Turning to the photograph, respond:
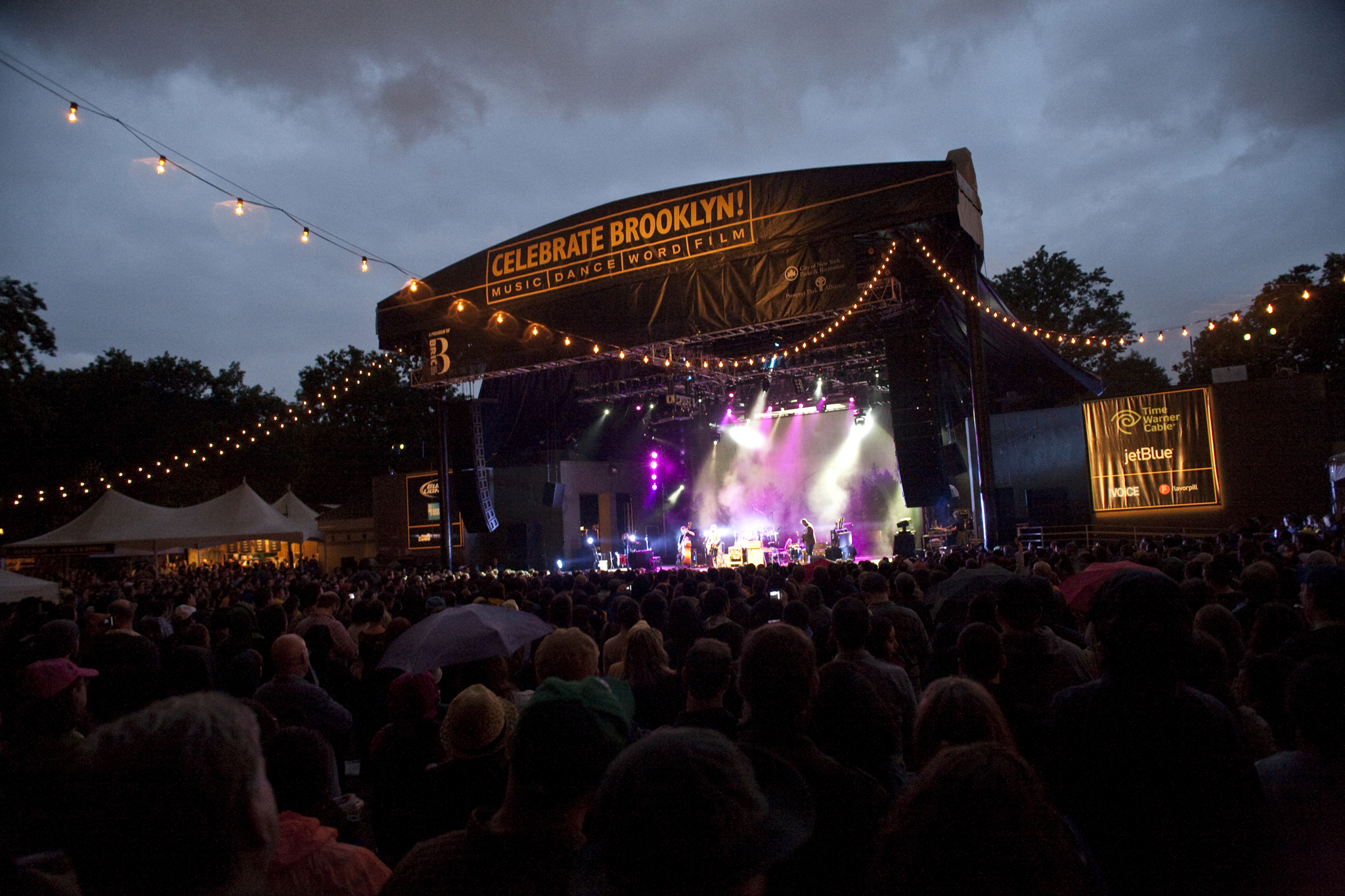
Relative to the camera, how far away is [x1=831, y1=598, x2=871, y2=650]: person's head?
123 inches

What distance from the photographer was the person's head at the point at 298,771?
1910mm

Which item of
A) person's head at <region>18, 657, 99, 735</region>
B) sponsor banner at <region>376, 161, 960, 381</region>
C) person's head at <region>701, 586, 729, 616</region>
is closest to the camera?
person's head at <region>18, 657, 99, 735</region>

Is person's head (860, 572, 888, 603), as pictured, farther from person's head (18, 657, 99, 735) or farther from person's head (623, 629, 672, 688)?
person's head (18, 657, 99, 735)

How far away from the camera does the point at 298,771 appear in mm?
1917

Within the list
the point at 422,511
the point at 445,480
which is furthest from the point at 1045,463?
the point at 422,511

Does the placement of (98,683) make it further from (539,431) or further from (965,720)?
(539,431)

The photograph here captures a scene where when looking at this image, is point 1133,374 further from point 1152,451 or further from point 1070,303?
point 1152,451

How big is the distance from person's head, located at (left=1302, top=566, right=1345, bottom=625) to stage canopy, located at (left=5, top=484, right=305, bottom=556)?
61.8 ft

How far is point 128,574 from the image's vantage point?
71.3 ft

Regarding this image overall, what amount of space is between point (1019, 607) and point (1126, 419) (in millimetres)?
16628

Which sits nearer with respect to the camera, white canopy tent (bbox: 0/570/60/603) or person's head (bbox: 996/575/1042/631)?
person's head (bbox: 996/575/1042/631)

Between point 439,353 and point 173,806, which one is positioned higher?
point 439,353

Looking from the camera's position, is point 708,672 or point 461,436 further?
point 461,436

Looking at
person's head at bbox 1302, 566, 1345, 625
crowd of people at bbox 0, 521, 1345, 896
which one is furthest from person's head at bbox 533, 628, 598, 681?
person's head at bbox 1302, 566, 1345, 625
